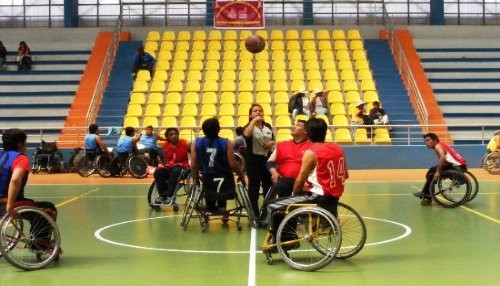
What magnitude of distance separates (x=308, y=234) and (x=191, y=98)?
678 inches

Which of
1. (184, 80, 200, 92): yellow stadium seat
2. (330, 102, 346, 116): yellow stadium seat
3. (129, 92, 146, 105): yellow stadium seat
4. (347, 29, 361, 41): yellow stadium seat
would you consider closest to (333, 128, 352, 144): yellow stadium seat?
(330, 102, 346, 116): yellow stadium seat

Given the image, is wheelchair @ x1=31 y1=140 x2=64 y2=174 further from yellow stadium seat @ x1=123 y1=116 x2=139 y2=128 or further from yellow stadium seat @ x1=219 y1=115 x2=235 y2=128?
yellow stadium seat @ x1=219 y1=115 x2=235 y2=128

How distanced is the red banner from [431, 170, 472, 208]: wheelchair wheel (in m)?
14.9

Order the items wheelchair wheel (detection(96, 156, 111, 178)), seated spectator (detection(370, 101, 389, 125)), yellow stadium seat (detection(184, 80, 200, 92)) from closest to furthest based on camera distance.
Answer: wheelchair wheel (detection(96, 156, 111, 178)), seated spectator (detection(370, 101, 389, 125)), yellow stadium seat (detection(184, 80, 200, 92))

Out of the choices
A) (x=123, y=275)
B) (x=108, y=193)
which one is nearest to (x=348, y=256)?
(x=123, y=275)

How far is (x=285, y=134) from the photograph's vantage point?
2123 cm

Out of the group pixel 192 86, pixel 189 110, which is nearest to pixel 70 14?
pixel 192 86

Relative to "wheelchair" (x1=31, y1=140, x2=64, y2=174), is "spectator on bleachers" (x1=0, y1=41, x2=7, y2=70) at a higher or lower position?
higher

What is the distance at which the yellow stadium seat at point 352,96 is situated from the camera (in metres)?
23.5

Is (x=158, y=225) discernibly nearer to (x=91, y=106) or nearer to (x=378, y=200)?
(x=378, y=200)

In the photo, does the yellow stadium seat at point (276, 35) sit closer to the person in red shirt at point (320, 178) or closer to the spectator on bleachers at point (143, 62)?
the spectator on bleachers at point (143, 62)

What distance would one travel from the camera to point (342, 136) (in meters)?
21.4

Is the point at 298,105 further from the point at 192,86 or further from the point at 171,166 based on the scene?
the point at 171,166

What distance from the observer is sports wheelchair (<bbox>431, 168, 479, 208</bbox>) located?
11.4 metres
